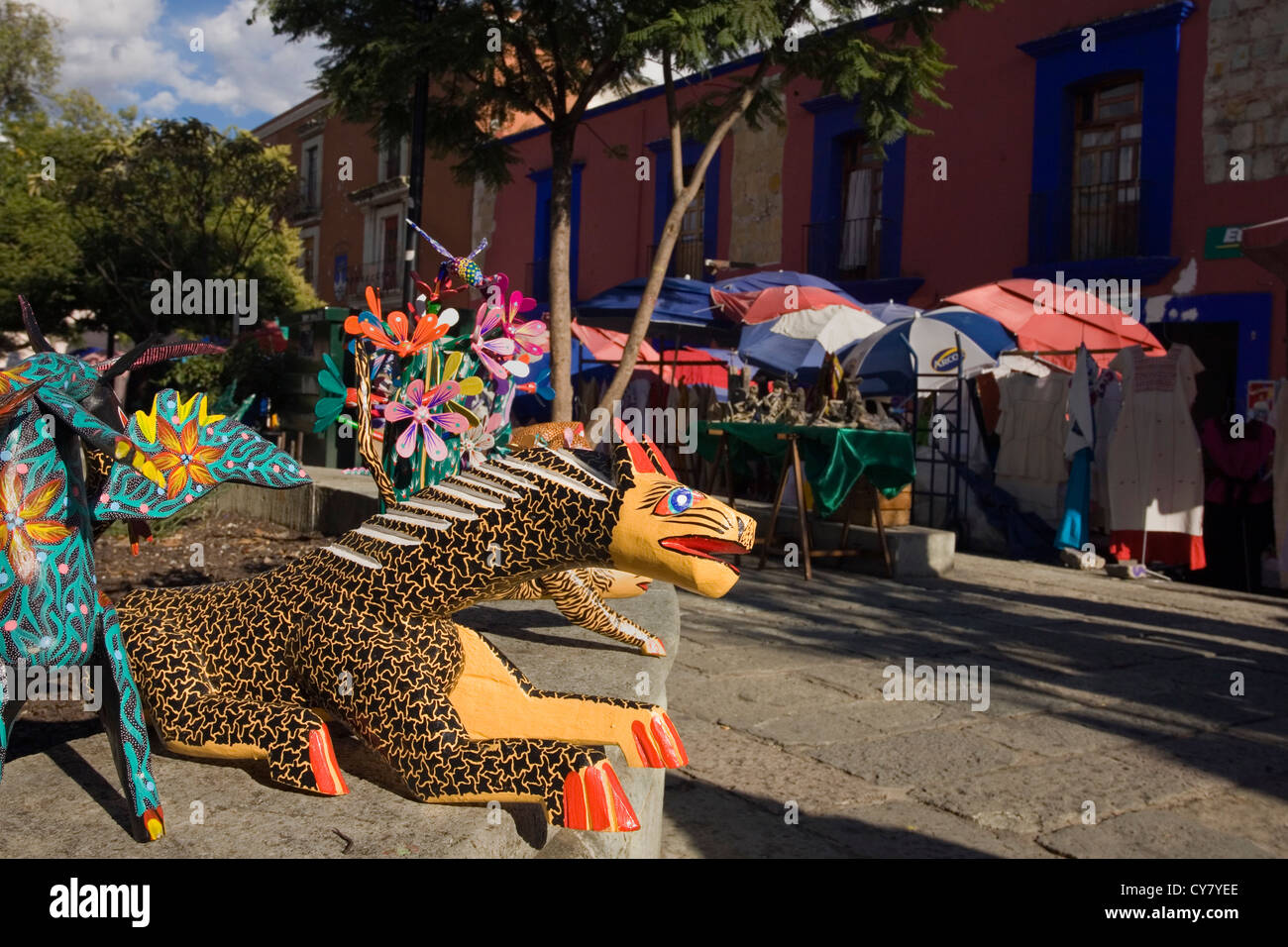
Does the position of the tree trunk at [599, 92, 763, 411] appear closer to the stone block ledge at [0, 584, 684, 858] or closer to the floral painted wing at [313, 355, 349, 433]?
the floral painted wing at [313, 355, 349, 433]

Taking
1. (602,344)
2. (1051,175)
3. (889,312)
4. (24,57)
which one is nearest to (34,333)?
(889,312)

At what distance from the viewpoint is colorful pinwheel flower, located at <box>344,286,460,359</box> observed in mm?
3543

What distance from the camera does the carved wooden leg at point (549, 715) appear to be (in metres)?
2.17

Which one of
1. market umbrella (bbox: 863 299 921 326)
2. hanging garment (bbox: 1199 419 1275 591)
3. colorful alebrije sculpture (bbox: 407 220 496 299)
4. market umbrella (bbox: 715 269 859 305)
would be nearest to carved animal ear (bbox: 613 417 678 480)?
colorful alebrije sculpture (bbox: 407 220 496 299)

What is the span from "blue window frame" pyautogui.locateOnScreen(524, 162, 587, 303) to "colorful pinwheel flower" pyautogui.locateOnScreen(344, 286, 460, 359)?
17.3 meters

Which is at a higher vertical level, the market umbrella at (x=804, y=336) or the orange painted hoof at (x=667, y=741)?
the market umbrella at (x=804, y=336)

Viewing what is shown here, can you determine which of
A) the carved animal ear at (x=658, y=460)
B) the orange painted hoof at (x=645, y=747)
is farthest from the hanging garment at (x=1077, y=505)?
the orange painted hoof at (x=645, y=747)

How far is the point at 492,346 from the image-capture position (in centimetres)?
390

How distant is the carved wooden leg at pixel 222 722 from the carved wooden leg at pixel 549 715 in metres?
0.28

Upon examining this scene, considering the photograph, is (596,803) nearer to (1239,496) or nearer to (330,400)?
(330,400)

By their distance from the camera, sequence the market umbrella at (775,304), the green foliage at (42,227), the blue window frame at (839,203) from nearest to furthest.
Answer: the market umbrella at (775,304) < the blue window frame at (839,203) < the green foliage at (42,227)

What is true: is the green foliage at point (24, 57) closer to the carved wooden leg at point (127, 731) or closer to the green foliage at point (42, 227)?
the green foliage at point (42, 227)

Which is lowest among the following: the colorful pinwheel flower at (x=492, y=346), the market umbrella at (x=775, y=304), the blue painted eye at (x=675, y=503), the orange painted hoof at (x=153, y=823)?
the orange painted hoof at (x=153, y=823)

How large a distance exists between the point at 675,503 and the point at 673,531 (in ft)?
0.17
